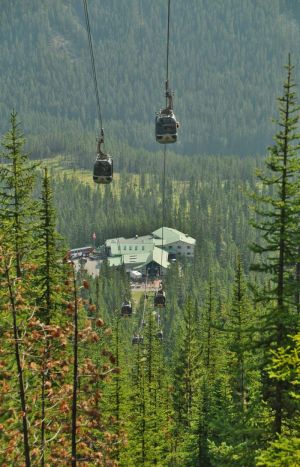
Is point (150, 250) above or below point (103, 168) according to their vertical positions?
below

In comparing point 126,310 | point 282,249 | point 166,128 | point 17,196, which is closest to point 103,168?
point 166,128

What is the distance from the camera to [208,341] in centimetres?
5144

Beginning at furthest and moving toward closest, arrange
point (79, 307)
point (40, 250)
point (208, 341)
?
point (208, 341) → point (40, 250) → point (79, 307)

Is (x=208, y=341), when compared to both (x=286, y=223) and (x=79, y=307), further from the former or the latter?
(x=79, y=307)

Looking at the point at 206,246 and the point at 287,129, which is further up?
the point at 287,129

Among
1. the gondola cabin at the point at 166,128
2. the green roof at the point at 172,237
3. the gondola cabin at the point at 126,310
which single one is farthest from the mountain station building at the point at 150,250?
the gondola cabin at the point at 166,128

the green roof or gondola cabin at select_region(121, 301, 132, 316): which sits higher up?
gondola cabin at select_region(121, 301, 132, 316)

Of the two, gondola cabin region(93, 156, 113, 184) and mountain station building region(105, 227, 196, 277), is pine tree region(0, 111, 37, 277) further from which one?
mountain station building region(105, 227, 196, 277)

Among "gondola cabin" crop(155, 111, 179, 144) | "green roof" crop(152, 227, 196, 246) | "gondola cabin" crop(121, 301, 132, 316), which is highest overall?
"gondola cabin" crop(155, 111, 179, 144)

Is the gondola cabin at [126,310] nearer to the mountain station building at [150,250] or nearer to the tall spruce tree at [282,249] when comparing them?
the tall spruce tree at [282,249]

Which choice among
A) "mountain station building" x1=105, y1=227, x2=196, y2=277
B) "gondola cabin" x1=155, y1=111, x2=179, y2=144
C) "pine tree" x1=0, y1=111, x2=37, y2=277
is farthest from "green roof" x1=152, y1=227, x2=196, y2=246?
"gondola cabin" x1=155, y1=111, x2=179, y2=144

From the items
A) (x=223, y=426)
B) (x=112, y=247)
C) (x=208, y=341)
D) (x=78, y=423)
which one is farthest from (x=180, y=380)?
(x=112, y=247)

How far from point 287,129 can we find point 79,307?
32.5ft

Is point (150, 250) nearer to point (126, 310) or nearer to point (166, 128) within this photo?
point (126, 310)
